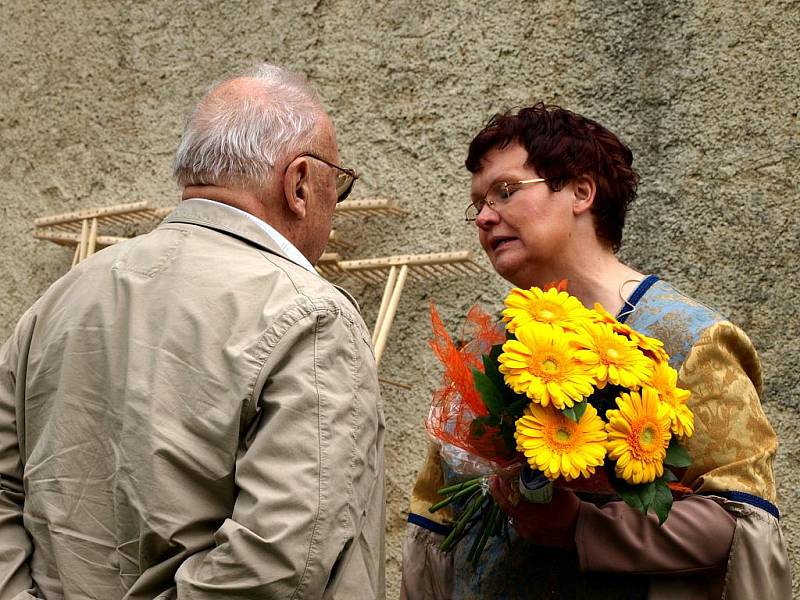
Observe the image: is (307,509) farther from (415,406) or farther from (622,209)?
(415,406)

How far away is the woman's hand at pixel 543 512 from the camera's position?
1772 mm

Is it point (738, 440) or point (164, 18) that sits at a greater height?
point (164, 18)

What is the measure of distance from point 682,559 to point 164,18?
10.8ft

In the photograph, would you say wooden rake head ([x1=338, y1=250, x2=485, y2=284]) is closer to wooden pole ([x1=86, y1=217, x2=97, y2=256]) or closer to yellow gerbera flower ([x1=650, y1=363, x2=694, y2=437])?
wooden pole ([x1=86, y1=217, x2=97, y2=256])

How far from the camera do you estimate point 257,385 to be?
1.51 meters

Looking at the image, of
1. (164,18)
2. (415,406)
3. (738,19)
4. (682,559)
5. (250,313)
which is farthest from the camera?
(164,18)

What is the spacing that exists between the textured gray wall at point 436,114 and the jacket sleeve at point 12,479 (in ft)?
6.12

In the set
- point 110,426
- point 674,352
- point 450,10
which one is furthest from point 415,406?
point 110,426

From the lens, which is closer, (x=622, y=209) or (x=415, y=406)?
(x=622, y=209)

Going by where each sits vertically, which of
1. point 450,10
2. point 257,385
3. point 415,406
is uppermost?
point 450,10

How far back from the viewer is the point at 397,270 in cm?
351

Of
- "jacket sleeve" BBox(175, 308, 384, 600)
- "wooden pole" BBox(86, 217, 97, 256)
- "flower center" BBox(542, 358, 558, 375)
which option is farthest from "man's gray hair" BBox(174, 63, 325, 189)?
"wooden pole" BBox(86, 217, 97, 256)

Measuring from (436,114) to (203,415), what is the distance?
90.5 inches

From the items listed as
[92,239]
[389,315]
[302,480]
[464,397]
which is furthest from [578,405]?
[92,239]
